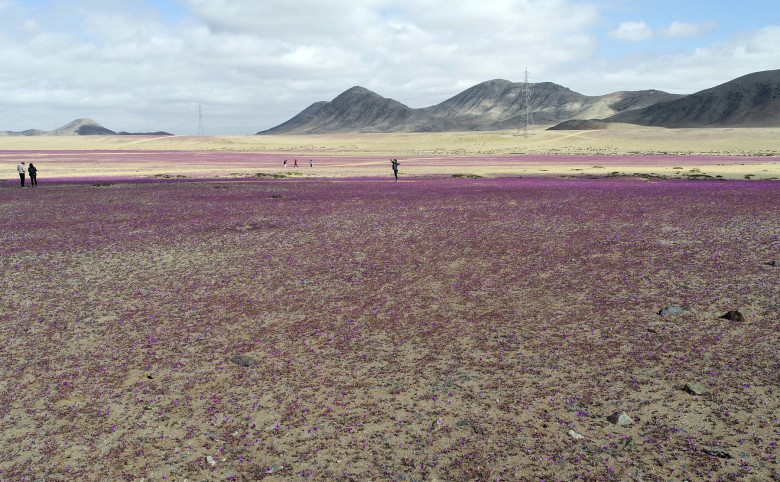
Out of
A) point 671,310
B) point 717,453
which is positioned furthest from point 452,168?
point 717,453

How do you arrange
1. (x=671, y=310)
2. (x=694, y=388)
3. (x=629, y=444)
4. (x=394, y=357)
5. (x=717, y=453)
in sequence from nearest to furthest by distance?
(x=717, y=453) → (x=629, y=444) → (x=694, y=388) → (x=394, y=357) → (x=671, y=310)

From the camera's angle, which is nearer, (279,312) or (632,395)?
(632,395)

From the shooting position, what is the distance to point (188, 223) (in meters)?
20.9

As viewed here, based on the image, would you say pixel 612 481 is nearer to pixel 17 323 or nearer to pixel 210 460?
pixel 210 460

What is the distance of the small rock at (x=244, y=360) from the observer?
762cm

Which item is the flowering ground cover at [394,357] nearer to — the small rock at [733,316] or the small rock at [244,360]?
the small rock at [244,360]

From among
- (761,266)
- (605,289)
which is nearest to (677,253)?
(761,266)

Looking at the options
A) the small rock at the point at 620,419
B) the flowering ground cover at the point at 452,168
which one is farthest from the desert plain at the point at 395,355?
the flowering ground cover at the point at 452,168

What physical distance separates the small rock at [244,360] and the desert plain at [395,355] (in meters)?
0.06

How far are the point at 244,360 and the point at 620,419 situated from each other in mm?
4793

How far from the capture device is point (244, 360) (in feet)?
25.3

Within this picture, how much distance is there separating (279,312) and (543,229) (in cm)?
1084

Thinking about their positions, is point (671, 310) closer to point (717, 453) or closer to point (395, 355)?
point (717, 453)

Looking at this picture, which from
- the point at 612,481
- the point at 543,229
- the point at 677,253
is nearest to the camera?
the point at 612,481
